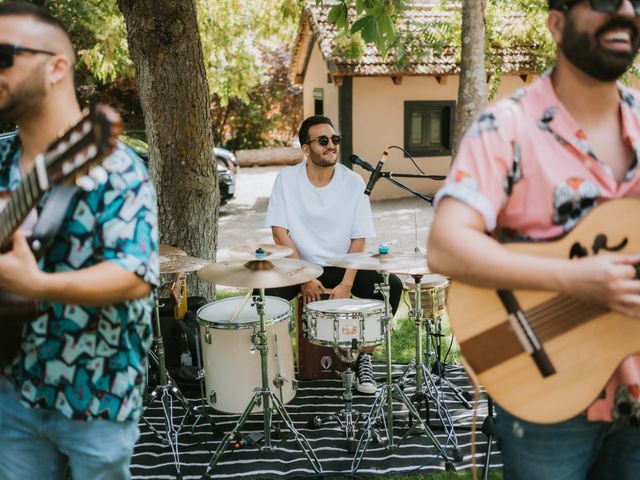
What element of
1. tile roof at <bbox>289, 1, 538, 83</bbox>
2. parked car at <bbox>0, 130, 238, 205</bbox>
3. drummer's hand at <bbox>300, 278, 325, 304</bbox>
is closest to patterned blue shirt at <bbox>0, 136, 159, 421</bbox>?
drummer's hand at <bbox>300, 278, 325, 304</bbox>

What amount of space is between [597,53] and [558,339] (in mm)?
644

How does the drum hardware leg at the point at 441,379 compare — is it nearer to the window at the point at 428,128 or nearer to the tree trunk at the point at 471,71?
the tree trunk at the point at 471,71

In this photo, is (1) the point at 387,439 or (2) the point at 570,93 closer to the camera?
(2) the point at 570,93

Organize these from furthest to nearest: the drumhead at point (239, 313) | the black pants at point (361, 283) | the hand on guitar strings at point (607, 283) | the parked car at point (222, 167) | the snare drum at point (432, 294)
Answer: the parked car at point (222, 167)
the black pants at point (361, 283)
the snare drum at point (432, 294)
the drumhead at point (239, 313)
the hand on guitar strings at point (607, 283)

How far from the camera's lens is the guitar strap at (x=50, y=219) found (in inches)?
62.4

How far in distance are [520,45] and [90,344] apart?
14.4 m

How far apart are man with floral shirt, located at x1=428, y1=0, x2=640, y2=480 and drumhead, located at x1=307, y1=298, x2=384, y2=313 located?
2.25m

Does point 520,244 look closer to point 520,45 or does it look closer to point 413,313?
point 413,313

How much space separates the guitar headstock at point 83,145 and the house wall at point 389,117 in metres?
13.1

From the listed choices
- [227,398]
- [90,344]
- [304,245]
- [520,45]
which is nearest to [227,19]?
[520,45]

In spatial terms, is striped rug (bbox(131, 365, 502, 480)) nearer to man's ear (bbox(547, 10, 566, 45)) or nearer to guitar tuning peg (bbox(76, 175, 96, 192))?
man's ear (bbox(547, 10, 566, 45))

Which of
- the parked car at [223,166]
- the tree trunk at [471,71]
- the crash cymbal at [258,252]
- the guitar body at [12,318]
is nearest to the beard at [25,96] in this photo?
the guitar body at [12,318]

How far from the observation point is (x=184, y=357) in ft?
15.8

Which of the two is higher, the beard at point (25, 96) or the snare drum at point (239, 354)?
the beard at point (25, 96)
